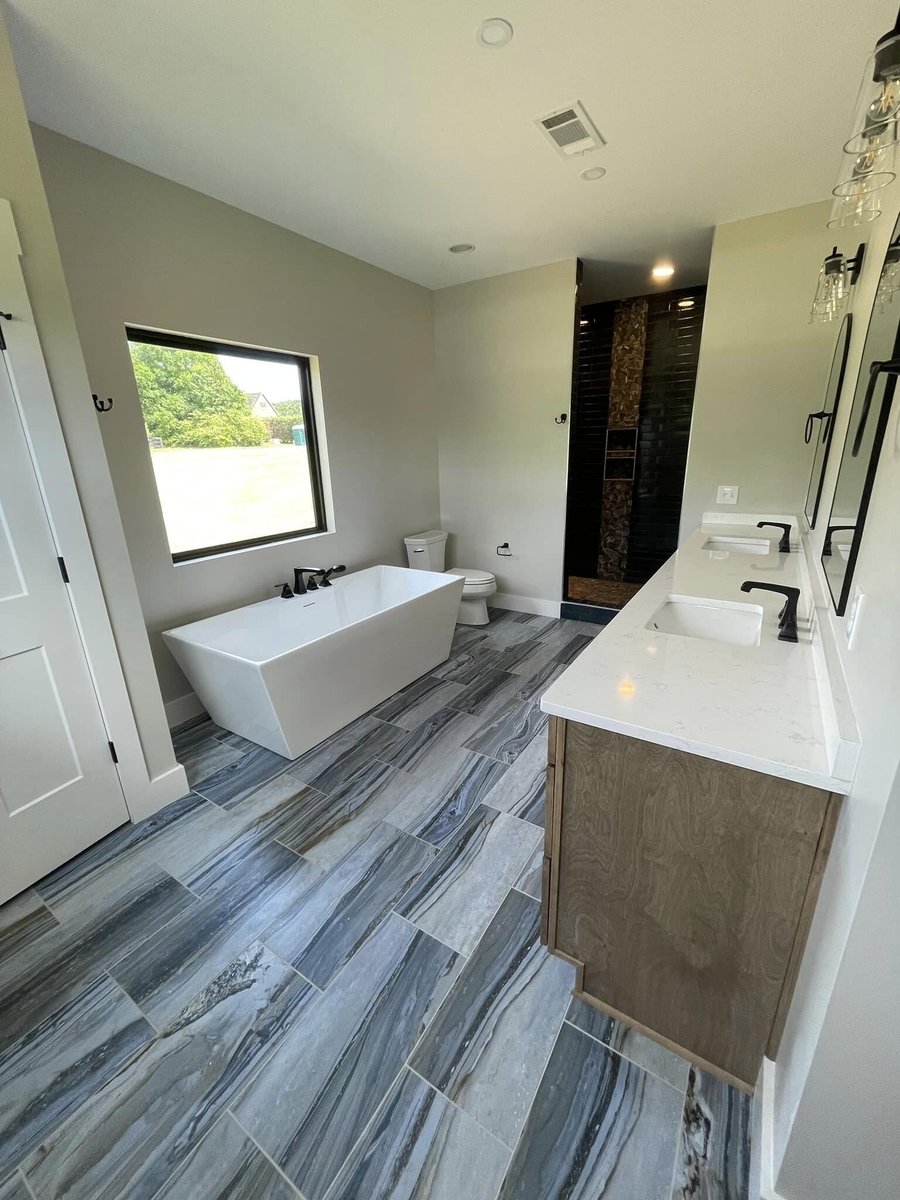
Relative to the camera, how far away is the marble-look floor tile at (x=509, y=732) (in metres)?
2.38

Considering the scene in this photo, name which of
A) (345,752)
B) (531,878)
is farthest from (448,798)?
(345,752)

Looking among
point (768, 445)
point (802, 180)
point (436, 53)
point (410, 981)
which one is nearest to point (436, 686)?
point (410, 981)

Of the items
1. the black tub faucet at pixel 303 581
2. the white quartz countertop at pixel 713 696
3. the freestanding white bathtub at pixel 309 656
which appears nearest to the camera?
the white quartz countertop at pixel 713 696

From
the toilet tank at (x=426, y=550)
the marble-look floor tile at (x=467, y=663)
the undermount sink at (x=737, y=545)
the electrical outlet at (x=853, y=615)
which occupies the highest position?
the electrical outlet at (x=853, y=615)

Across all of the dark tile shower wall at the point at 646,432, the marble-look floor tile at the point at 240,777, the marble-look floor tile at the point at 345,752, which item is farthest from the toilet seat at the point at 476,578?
the marble-look floor tile at the point at 240,777

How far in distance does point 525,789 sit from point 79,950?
1651 millimetres

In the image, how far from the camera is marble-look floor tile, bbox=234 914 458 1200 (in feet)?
3.46

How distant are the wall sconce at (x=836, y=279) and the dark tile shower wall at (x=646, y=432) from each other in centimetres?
177

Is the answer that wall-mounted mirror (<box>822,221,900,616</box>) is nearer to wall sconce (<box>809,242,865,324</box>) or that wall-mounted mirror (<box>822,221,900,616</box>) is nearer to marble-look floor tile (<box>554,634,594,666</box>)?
wall sconce (<box>809,242,865,324</box>)

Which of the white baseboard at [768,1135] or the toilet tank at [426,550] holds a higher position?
the toilet tank at [426,550]

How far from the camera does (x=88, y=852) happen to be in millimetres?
1848

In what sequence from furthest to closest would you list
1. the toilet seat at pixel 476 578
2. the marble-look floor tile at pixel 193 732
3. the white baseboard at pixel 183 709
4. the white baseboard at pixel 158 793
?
1. the toilet seat at pixel 476 578
2. the white baseboard at pixel 183 709
3. the marble-look floor tile at pixel 193 732
4. the white baseboard at pixel 158 793

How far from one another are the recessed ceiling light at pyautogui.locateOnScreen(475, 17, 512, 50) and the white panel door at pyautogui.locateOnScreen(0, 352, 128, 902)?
1796mm

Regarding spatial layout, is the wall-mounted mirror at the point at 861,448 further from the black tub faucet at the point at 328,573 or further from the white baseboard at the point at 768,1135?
the black tub faucet at the point at 328,573
